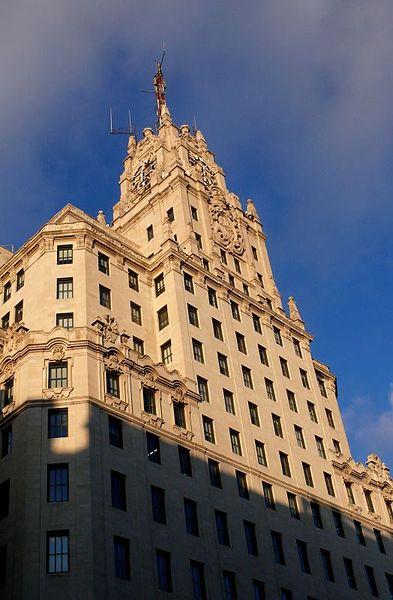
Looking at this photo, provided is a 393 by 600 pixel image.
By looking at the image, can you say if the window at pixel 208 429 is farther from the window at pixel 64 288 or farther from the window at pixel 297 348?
the window at pixel 297 348

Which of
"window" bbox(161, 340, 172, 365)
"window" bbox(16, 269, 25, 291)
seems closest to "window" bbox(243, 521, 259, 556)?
"window" bbox(161, 340, 172, 365)

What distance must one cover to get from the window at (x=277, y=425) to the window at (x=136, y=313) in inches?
609

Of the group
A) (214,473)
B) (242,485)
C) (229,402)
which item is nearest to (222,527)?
(214,473)

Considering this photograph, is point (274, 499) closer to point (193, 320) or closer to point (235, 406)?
point (235, 406)

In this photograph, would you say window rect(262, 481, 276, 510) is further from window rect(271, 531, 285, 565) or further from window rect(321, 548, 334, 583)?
window rect(321, 548, 334, 583)

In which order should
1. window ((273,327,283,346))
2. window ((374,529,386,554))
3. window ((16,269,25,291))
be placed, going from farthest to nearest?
window ((273,327,283,346)) → window ((374,529,386,554)) → window ((16,269,25,291))

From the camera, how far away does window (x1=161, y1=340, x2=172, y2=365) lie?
69375 millimetres

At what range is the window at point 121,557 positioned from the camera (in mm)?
51125

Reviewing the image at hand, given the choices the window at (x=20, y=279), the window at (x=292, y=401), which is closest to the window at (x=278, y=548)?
the window at (x=292, y=401)

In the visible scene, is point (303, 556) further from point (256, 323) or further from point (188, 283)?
point (188, 283)

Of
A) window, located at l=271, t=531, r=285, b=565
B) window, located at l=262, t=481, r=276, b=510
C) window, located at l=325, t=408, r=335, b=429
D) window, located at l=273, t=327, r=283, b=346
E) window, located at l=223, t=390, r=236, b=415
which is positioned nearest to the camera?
window, located at l=271, t=531, r=285, b=565

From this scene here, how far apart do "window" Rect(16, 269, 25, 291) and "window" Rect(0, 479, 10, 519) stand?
2108cm

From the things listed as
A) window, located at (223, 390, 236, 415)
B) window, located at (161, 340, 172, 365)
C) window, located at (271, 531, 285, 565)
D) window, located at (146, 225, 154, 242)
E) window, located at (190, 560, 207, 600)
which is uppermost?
window, located at (146, 225, 154, 242)

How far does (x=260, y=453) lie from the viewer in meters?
69.9
